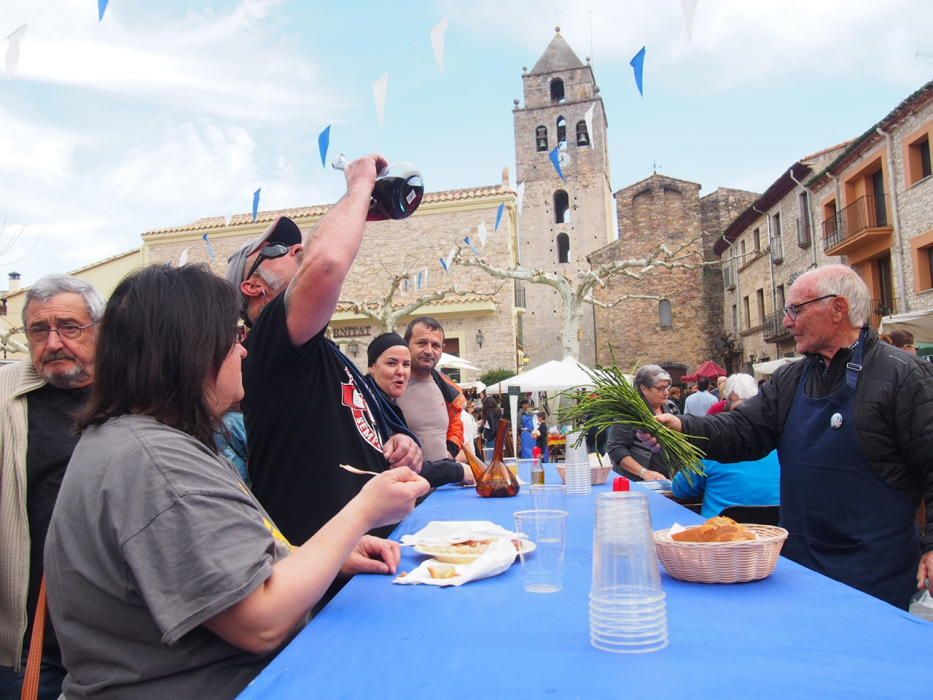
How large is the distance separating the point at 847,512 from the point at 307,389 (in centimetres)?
199

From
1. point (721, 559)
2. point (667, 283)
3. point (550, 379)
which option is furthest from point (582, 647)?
point (667, 283)

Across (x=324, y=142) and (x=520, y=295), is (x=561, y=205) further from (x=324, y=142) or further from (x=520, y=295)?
(x=324, y=142)

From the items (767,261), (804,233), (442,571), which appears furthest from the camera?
(767,261)

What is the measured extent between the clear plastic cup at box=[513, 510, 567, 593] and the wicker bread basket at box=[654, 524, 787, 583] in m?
0.27

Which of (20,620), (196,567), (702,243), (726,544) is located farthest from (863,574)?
(702,243)

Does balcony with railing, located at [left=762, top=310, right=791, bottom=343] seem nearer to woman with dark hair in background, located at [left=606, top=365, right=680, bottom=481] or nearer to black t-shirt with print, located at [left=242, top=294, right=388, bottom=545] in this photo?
woman with dark hair in background, located at [left=606, top=365, right=680, bottom=481]

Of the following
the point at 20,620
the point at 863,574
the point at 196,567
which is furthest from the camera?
the point at 863,574

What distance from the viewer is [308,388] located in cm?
195

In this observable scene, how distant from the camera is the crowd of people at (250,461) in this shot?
111cm

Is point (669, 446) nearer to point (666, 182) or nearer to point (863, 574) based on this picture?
point (863, 574)

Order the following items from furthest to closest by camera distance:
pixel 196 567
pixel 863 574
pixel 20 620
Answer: pixel 863 574
pixel 20 620
pixel 196 567

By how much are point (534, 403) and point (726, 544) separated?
16043 mm

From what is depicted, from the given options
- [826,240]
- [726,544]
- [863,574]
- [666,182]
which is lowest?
[863,574]

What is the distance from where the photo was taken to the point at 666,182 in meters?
32.2
